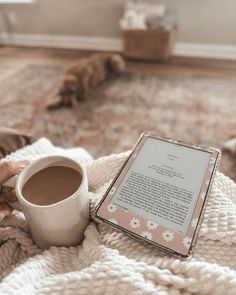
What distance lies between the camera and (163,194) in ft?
1.52

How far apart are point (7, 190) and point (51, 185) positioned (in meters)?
0.08

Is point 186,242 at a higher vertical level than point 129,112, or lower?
higher

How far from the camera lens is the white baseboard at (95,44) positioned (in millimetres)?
2428

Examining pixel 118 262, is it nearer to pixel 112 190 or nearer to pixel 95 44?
pixel 112 190

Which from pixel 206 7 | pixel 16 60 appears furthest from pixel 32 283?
pixel 16 60

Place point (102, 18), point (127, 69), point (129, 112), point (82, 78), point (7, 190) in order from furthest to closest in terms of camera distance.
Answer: point (102, 18) → point (127, 69) → point (82, 78) → point (129, 112) → point (7, 190)

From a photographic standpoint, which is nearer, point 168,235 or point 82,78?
point 168,235

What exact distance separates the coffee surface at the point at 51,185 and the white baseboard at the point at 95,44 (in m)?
2.30

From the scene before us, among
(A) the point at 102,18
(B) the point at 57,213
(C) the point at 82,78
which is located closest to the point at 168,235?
(B) the point at 57,213

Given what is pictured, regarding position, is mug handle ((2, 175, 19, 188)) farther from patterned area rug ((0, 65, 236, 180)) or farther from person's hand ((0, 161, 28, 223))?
patterned area rug ((0, 65, 236, 180))

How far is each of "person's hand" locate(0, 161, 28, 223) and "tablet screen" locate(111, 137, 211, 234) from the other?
0.17m

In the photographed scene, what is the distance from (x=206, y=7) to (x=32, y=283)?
7.95 feet

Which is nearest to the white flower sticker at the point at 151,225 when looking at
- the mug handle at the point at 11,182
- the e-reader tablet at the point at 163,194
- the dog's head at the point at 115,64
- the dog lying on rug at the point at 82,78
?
the e-reader tablet at the point at 163,194

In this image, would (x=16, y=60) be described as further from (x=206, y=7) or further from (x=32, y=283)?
(x=32, y=283)
